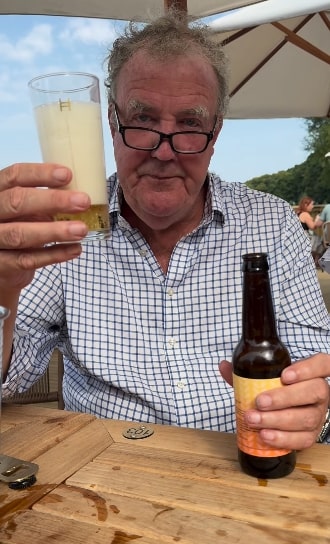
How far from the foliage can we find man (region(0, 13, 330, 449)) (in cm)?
2240

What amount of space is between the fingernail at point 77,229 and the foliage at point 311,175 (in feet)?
76.3

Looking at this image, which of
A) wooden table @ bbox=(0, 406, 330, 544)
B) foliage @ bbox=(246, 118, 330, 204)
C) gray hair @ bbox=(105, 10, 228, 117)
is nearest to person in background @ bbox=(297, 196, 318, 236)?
gray hair @ bbox=(105, 10, 228, 117)

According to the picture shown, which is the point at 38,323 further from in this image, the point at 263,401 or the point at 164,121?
the point at 263,401

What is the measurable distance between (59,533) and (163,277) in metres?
0.89

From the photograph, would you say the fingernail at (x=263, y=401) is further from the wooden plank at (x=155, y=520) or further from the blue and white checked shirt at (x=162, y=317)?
the blue and white checked shirt at (x=162, y=317)

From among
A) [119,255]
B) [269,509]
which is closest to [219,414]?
[119,255]

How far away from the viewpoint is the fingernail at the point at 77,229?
776mm

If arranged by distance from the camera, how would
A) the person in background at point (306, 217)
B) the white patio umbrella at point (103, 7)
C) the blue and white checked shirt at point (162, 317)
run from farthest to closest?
the person in background at point (306, 217), the white patio umbrella at point (103, 7), the blue and white checked shirt at point (162, 317)

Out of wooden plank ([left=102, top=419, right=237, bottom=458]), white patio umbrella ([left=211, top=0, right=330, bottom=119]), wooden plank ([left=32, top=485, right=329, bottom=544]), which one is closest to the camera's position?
wooden plank ([left=32, top=485, right=329, bottom=544])

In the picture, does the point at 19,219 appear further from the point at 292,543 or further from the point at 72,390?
the point at 72,390

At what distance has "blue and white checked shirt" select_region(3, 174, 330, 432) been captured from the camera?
1.42m

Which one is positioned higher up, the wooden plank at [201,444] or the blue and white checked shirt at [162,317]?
the blue and white checked shirt at [162,317]

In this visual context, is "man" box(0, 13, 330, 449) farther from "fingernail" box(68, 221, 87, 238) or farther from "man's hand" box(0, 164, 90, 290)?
"fingernail" box(68, 221, 87, 238)

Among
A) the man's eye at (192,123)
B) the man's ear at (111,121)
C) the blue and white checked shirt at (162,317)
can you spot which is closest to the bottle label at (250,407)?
the blue and white checked shirt at (162,317)
